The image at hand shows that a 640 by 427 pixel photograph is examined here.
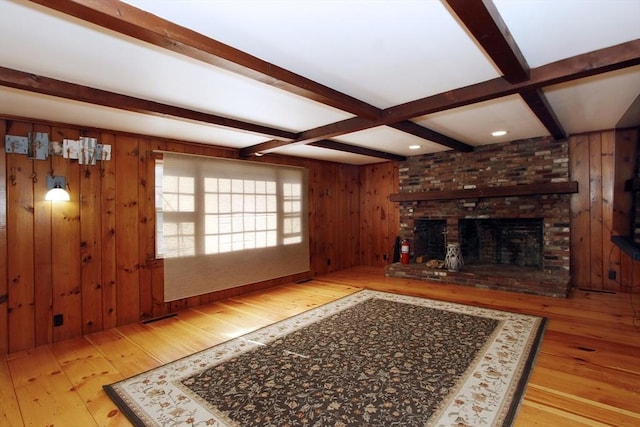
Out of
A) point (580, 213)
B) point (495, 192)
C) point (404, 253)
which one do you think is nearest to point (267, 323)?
point (404, 253)

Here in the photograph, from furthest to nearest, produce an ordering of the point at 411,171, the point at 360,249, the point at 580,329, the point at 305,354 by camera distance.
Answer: the point at 360,249 → the point at 411,171 → the point at 580,329 → the point at 305,354

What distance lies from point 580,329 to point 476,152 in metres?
2.84

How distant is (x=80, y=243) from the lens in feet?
10.6

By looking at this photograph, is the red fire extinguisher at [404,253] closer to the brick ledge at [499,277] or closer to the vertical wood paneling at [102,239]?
the brick ledge at [499,277]

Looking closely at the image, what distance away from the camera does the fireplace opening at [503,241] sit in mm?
4891

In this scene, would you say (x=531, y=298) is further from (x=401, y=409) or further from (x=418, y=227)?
(x=401, y=409)

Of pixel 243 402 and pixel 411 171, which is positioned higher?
pixel 411 171

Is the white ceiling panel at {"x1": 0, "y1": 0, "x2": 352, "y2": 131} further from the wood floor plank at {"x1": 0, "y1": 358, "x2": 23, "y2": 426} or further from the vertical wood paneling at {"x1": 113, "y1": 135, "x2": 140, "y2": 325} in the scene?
the wood floor plank at {"x1": 0, "y1": 358, "x2": 23, "y2": 426}

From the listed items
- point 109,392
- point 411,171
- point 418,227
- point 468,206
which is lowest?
point 109,392

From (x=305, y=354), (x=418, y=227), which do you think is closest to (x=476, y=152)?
(x=418, y=227)

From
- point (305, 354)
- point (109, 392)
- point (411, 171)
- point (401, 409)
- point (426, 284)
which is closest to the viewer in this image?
point (401, 409)

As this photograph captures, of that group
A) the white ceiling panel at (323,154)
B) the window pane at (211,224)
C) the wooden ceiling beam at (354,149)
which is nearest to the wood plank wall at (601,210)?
the wooden ceiling beam at (354,149)

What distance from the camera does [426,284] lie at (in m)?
4.87

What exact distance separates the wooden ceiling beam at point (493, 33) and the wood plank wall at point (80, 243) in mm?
3507
